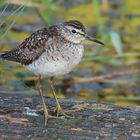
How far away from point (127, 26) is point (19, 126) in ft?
16.8

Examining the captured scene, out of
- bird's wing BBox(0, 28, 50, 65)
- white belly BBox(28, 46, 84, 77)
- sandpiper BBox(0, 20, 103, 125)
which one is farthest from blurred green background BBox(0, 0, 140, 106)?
white belly BBox(28, 46, 84, 77)

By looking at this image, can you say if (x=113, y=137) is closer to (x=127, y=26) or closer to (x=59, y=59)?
(x=59, y=59)

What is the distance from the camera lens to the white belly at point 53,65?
6.25 m

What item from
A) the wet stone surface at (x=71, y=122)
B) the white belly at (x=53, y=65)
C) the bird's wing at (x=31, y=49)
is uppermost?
the bird's wing at (x=31, y=49)

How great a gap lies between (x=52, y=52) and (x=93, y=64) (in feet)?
10.9

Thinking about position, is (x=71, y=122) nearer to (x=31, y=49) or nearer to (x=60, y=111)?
(x=60, y=111)

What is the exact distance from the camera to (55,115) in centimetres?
653

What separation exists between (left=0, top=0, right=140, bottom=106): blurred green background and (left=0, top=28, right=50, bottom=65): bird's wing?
0.63m

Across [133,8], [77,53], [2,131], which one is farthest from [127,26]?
[2,131]

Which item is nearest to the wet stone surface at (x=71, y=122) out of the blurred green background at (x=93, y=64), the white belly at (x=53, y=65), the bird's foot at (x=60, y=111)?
the bird's foot at (x=60, y=111)

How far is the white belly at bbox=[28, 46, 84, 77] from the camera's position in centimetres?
625

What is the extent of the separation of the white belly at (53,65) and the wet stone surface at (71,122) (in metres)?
0.44

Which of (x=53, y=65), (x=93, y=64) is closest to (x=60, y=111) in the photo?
(x=53, y=65)

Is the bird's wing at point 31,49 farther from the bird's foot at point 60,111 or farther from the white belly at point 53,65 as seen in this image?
the bird's foot at point 60,111
